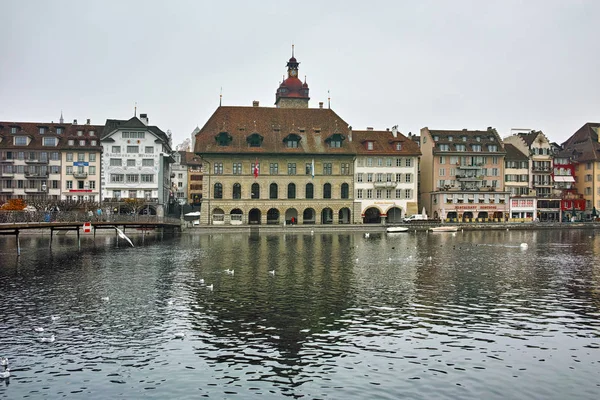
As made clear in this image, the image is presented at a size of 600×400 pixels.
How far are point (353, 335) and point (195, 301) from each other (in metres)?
11.4

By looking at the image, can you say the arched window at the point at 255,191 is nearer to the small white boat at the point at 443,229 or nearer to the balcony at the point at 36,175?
the small white boat at the point at 443,229

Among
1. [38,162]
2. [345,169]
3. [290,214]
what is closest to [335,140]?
[345,169]

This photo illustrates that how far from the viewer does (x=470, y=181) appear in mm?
120438

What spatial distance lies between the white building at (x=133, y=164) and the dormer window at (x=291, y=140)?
23.5 meters

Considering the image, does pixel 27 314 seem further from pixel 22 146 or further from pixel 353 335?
pixel 22 146

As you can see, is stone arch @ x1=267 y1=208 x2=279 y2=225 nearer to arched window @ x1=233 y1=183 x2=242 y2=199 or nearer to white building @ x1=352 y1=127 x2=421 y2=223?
arched window @ x1=233 y1=183 x2=242 y2=199

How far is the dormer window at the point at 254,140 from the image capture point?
356 ft

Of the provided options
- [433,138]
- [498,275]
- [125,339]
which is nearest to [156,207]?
[433,138]

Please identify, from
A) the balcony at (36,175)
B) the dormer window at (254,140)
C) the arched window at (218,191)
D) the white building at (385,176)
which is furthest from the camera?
the white building at (385,176)

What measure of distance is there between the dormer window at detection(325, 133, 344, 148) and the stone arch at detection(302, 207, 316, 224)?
508 inches

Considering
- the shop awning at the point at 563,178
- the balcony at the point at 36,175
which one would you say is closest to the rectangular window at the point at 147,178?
the balcony at the point at 36,175

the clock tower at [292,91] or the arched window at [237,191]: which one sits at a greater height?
the clock tower at [292,91]

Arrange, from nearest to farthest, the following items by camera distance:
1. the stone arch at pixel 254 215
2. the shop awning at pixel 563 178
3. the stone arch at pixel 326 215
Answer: the stone arch at pixel 254 215 < the stone arch at pixel 326 215 < the shop awning at pixel 563 178

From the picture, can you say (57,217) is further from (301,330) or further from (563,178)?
(563,178)
